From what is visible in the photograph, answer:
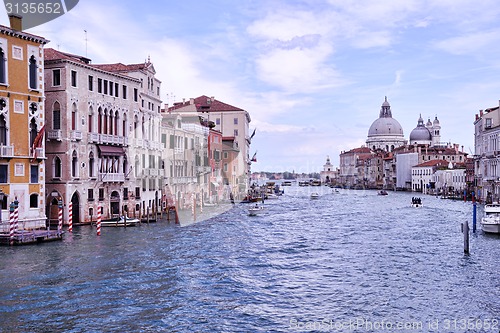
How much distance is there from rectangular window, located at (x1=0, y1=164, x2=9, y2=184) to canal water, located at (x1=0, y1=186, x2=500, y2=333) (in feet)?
10.8

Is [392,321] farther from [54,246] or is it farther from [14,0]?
[14,0]

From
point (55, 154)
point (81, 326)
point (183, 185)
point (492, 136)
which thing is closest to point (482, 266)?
point (81, 326)

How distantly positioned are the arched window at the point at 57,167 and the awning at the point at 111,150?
2682 mm

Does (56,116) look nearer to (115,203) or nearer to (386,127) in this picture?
(115,203)

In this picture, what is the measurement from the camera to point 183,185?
41.0 m

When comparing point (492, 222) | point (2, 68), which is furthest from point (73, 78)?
point (492, 222)

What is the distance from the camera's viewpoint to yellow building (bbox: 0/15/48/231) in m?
22.0

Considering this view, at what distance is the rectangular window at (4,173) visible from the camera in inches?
861

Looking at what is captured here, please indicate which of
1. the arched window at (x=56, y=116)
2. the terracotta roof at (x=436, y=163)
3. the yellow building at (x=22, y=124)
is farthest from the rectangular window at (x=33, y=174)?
the terracotta roof at (x=436, y=163)

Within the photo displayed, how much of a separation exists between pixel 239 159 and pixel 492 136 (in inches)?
994

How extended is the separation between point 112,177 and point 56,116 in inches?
189

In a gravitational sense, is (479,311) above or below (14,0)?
below

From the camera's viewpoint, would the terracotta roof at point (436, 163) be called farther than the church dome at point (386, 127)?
No

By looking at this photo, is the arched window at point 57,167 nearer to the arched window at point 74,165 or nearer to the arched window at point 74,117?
the arched window at point 74,165
